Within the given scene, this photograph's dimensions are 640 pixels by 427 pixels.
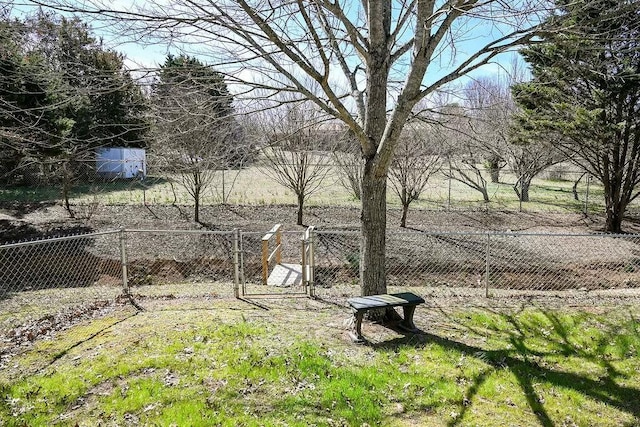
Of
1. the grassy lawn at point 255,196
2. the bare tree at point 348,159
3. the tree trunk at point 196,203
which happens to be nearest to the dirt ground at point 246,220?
the tree trunk at point 196,203

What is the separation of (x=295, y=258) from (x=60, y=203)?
10002 mm

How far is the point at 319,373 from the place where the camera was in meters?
3.78

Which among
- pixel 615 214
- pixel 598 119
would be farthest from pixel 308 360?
pixel 615 214

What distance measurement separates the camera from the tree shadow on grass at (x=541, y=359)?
3.52 m

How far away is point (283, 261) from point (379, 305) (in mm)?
5330

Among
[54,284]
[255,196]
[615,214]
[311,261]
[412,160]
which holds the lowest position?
[54,284]

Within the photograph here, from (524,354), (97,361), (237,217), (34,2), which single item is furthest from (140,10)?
(237,217)

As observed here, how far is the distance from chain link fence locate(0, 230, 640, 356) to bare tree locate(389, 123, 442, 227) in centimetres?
176

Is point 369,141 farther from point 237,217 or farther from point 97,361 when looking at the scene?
point 237,217

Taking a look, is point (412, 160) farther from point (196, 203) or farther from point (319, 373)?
point (319, 373)

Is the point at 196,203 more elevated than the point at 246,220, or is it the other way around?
the point at 196,203

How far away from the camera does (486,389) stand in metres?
3.63

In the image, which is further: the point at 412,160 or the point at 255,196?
the point at 255,196

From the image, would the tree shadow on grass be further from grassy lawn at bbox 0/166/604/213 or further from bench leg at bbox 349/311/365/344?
grassy lawn at bbox 0/166/604/213
